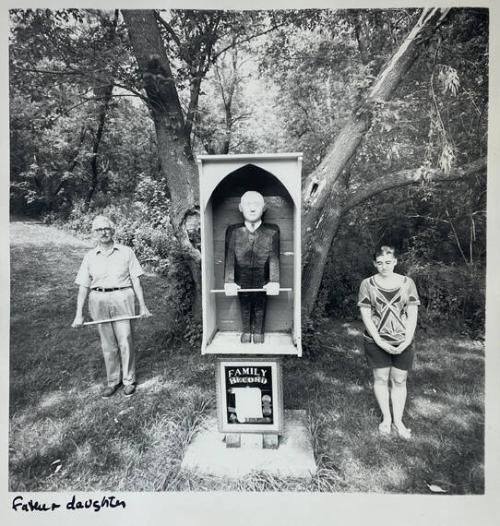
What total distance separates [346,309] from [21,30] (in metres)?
3.67

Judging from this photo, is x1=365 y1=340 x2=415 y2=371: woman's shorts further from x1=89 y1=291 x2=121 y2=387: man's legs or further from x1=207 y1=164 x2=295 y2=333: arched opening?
x1=89 y1=291 x2=121 y2=387: man's legs

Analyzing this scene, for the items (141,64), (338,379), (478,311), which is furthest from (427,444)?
(141,64)

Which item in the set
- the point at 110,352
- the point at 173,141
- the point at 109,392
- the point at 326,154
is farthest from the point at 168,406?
the point at 326,154

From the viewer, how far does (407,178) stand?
9.98 ft

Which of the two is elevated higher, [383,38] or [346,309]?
[383,38]

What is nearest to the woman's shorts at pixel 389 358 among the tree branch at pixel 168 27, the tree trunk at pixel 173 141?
the tree trunk at pixel 173 141

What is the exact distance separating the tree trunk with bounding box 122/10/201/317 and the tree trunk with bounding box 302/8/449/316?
1.02 m

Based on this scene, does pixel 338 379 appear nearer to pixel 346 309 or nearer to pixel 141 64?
pixel 346 309

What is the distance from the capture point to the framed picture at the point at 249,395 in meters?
2.25

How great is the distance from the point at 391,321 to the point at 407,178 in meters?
1.39

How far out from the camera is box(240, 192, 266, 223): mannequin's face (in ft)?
7.02

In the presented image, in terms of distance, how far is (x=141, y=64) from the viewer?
2.81 meters

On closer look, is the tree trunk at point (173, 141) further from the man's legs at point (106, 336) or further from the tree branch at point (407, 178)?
Answer: the tree branch at point (407, 178)

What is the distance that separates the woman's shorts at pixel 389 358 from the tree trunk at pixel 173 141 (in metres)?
1.65
